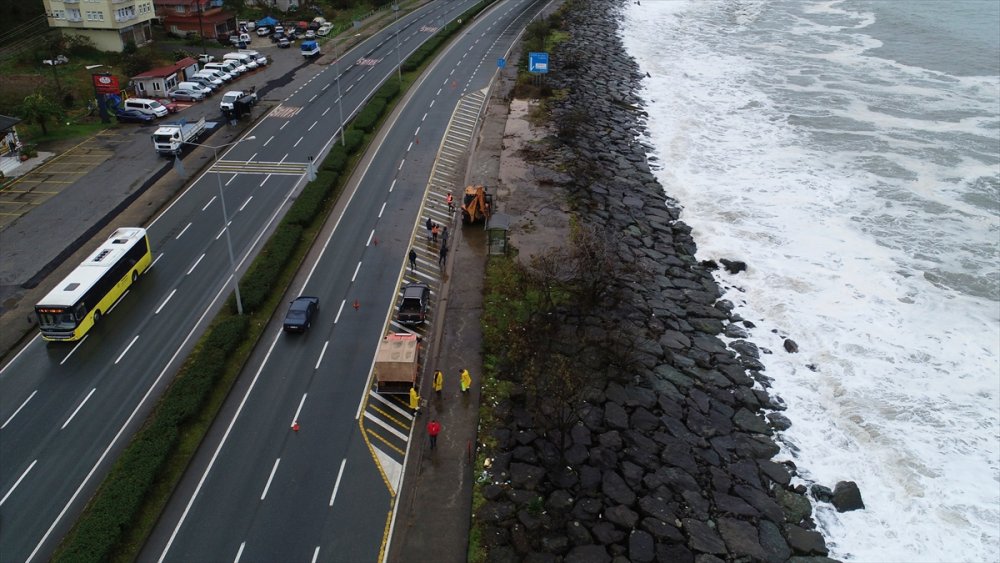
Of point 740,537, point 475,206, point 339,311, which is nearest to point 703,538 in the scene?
point 740,537

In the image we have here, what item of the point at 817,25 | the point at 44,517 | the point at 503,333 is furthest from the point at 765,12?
the point at 44,517

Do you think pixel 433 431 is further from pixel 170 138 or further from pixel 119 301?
pixel 170 138

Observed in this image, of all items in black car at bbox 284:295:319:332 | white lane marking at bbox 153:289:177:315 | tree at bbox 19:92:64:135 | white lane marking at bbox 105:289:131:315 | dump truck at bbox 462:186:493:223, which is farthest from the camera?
tree at bbox 19:92:64:135

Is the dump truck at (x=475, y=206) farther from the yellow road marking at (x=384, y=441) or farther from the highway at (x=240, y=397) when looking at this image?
the yellow road marking at (x=384, y=441)

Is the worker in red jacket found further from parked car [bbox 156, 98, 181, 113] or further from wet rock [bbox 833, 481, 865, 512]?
parked car [bbox 156, 98, 181, 113]

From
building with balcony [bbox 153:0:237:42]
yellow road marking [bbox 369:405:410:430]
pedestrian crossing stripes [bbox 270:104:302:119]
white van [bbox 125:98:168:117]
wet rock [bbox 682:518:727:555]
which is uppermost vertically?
building with balcony [bbox 153:0:237:42]

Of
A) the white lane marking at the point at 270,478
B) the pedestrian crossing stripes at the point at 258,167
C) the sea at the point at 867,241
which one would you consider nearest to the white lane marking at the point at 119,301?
the white lane marking at the point at 270,478

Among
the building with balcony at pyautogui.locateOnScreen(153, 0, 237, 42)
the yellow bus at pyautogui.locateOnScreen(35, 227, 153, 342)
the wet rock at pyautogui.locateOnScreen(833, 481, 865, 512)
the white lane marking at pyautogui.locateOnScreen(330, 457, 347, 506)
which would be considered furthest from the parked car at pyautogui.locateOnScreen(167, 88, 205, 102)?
the wet rock at pyautogui.locateOnScreen(833, 481, 865, 512)
